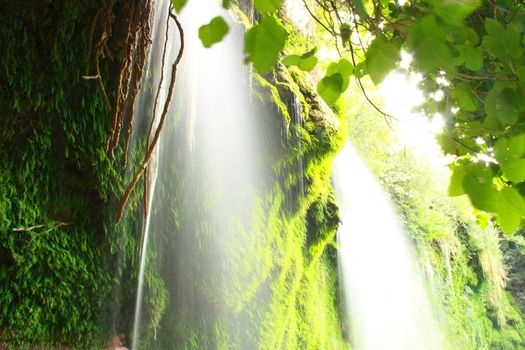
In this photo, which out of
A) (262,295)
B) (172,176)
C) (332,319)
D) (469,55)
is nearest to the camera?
(469,55)

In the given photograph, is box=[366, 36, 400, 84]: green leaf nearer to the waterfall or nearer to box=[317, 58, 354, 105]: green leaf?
box=[317, 58, 354, 105]: green leaf

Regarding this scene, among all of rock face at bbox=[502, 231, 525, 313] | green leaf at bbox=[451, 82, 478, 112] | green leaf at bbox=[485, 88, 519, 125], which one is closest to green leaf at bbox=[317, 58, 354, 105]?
green leaf at bbox=[485, 88, 519, 125]

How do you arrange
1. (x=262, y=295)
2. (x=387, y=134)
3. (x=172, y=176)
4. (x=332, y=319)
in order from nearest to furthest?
(x=172, y=176) → (x=262, y=295) → (x=332, y=319) → (x=387, y=134)

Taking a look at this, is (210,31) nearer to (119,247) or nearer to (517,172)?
(517,172)

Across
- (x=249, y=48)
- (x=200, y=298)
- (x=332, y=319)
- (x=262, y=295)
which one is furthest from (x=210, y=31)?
(x=332, y=319)

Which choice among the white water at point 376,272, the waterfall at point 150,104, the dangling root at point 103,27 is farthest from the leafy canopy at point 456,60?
the white water at point 376,272

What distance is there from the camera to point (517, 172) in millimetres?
849

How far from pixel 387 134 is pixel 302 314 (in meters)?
6.02

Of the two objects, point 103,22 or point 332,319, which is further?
point 332,319

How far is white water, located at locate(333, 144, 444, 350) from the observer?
5715 millimetres

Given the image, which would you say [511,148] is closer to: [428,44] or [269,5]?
[428,44]

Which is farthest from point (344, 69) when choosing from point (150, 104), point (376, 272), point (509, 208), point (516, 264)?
point (516, 264)

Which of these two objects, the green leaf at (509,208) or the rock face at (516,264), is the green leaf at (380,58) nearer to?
the green leaf at (509,208)

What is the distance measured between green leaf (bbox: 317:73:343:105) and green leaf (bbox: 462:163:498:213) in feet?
1.04
